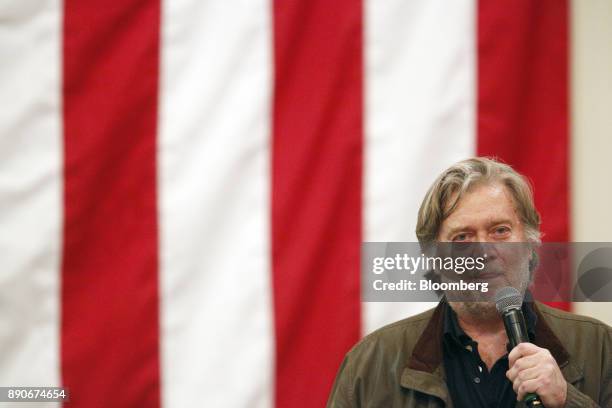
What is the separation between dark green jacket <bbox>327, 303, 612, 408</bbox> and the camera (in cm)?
121

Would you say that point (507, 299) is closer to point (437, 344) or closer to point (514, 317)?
point (514, 317)

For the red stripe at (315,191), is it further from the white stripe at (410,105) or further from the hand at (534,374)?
the hand at (534,374)

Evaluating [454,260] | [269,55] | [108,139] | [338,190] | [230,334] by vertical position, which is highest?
[269,55]

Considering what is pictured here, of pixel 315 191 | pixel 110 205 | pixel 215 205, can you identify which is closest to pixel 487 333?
pixel 315 191

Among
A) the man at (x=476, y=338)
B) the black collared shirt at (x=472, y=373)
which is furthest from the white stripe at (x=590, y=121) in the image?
the black collared shirt at (x=472, y=373)

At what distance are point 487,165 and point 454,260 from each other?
0.51 ft

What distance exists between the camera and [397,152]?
1563mm

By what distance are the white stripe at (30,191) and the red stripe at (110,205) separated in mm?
23

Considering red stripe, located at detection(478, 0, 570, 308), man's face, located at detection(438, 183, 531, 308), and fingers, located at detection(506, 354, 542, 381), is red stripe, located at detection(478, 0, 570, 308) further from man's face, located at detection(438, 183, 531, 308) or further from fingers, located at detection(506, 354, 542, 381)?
fingers, located at detection(506, 354, 542, 381)

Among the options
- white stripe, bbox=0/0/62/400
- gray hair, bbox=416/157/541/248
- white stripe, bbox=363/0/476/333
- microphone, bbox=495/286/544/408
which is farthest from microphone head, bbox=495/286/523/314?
white stripe, bbox=0/0/62/400

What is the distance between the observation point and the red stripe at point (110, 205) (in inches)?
60.4

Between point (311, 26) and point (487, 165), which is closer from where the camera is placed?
point (487, 165)

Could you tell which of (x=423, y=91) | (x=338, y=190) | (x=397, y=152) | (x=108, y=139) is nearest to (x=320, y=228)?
(x=338, y=190)

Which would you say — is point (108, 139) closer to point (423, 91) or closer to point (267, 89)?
point (267, 89)
